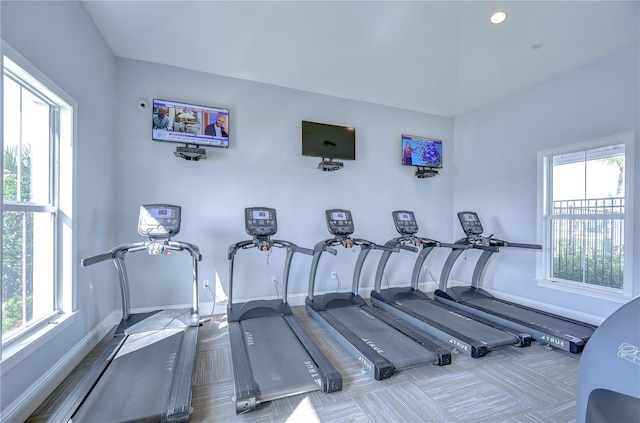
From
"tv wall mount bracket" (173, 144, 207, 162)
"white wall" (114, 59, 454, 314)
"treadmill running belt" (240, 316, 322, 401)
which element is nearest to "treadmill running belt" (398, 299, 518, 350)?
"white wall" (114, 59, 454, 314)

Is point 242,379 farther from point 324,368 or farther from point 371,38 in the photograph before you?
point 371,38

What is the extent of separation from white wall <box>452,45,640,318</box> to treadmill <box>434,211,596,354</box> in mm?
461

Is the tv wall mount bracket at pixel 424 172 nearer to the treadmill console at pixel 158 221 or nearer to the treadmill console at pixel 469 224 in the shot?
the treadmill console at pixel 469 224

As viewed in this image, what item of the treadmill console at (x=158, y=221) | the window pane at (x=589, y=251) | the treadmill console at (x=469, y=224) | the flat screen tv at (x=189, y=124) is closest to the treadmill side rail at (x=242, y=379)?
the treadmill console at (x=158, y=221)

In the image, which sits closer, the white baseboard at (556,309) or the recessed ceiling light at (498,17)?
the recessed ceiling light at (498,17)

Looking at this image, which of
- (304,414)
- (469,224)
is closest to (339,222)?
(469,224)

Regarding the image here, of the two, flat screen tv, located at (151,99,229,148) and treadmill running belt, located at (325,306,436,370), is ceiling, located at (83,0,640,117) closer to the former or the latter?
flat screen tv, located at (151,99,229,148)

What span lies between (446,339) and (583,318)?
6.91 ft

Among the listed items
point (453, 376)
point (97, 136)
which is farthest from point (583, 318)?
point (97, 136)

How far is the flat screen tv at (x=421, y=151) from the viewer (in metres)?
5.11

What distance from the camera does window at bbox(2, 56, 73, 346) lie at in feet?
6.57

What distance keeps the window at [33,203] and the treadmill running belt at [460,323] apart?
392cm

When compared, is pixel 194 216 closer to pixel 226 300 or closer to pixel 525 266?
pixel 226 300

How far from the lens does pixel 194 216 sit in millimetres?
3918
